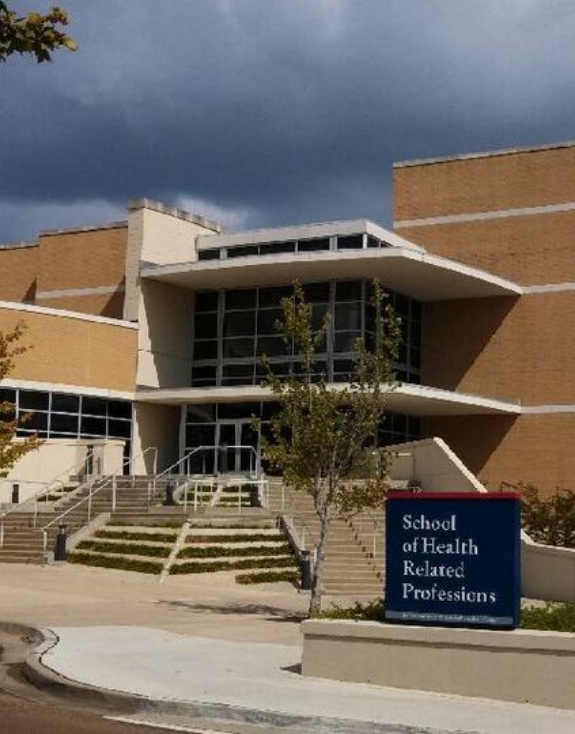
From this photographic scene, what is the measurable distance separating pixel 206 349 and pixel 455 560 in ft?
118

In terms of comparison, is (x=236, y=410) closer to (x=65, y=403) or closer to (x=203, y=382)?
(x=203, y=382)

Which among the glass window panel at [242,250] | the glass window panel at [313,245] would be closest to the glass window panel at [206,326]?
the glass window panel at [242,250]

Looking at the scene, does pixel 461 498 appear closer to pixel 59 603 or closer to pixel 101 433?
pixel 59 603

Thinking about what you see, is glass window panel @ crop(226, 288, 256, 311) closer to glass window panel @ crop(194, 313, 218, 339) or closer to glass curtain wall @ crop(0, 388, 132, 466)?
glass window panel @ crop(194, 313, 218, 339)

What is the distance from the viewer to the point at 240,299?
154 ft

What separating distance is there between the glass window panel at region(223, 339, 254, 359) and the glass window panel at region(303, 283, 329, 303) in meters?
3.07

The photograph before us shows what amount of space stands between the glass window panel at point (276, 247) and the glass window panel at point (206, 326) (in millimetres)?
3416

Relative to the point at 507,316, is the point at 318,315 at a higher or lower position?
lower

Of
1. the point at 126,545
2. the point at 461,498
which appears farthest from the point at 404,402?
the point at 461,498

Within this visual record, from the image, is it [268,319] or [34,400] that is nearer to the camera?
[34,400]

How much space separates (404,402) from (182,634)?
2669cm

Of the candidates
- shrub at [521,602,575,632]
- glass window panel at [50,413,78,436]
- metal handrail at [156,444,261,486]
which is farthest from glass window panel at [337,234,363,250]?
shrub at [521,602,575,632]

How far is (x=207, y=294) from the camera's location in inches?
1882

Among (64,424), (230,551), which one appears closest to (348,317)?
(64,424)
